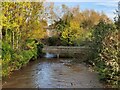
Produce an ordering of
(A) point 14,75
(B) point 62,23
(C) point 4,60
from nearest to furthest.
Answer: (C) point 4,60, (A) point 14,75, (B) point 62,23

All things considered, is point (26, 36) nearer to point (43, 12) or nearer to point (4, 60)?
point (43, 12)

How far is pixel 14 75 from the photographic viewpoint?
1105 cm

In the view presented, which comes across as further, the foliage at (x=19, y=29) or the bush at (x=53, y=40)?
the bush at (x=53, y=40)

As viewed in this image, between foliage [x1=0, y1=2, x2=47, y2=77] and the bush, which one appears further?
the bush

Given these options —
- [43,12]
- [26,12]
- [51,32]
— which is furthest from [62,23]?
[26,12]

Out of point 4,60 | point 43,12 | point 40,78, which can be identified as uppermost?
point 43,12

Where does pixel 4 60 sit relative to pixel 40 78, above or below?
above

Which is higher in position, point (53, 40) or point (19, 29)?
point (19, 29)

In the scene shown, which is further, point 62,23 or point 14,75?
point 62,23

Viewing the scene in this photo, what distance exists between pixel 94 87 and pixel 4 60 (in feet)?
12.5

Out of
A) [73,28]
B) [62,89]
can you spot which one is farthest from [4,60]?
[73,28]

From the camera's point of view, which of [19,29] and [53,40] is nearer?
[19,29]

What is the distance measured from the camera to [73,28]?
23.3 m

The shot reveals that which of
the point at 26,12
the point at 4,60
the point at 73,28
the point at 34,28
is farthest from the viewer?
the point at 73,28
